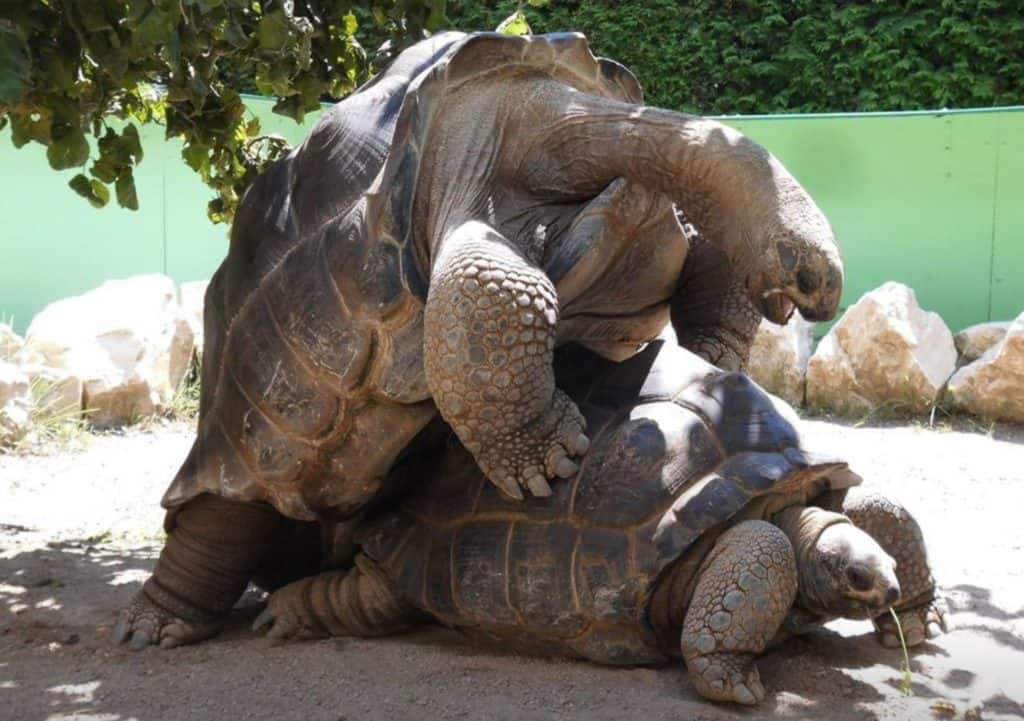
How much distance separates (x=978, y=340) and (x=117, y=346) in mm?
5853

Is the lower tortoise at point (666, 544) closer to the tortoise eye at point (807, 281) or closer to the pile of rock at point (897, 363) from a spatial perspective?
the tortoise eye at point (807, 281)

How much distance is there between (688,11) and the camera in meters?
12.3

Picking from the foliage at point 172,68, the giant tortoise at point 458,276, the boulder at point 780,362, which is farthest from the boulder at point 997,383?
the foliage at point 172,68

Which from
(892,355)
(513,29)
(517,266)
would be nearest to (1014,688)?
(517,266)

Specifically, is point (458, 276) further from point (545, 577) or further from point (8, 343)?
point (8, 343)

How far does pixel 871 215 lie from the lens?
9.79 m

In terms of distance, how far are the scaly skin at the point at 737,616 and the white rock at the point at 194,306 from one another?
20.3 feet

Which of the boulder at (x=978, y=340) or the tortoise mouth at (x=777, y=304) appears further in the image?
the boulder at (x=978, y=340)

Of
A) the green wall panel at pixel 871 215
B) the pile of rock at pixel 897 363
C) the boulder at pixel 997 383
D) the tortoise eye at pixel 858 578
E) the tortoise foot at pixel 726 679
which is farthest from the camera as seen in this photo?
the green wall panel at pixel 871 215

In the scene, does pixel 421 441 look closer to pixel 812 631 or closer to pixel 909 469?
pixel 812 631

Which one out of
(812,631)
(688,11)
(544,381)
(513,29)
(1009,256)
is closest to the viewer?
(544,381)

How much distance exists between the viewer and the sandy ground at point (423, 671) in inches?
122

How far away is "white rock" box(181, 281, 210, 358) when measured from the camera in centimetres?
876

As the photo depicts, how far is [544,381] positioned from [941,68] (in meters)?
9.14
